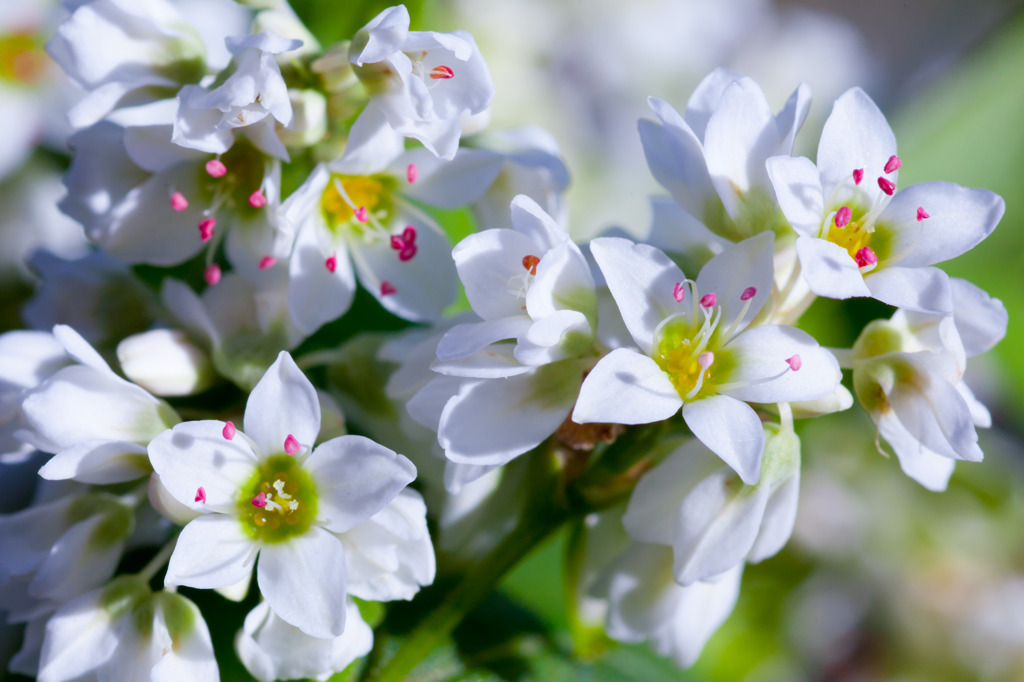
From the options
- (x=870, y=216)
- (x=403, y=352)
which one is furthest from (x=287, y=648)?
(x=870, y=216)

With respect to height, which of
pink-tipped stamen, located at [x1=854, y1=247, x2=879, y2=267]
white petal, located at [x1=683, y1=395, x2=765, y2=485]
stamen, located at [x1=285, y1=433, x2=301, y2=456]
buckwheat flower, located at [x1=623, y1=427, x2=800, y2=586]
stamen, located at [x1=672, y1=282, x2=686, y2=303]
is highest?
pink-tipped stamen, located at [x1=854, y1=247, x2=879, y2=267]

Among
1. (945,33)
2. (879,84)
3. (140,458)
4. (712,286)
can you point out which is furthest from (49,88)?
(945,33)

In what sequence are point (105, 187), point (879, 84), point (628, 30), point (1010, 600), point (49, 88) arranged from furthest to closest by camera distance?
point (879, 84)
point (628, 30)
point (1010, 600)
point (49, 88)
point (105, 187)

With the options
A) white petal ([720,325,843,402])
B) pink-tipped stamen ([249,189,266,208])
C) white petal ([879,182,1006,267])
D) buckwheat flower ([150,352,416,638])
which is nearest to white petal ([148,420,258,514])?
buckwheat flower ([150,352,416,638])

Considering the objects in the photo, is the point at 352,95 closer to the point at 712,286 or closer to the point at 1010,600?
the point at 712,286

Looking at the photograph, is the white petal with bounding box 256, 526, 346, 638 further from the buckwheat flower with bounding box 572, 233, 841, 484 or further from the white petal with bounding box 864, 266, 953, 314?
the white petal with bounding box 864, 266, 953, 314

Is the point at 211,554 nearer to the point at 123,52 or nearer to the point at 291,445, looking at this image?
the point at 291,445
